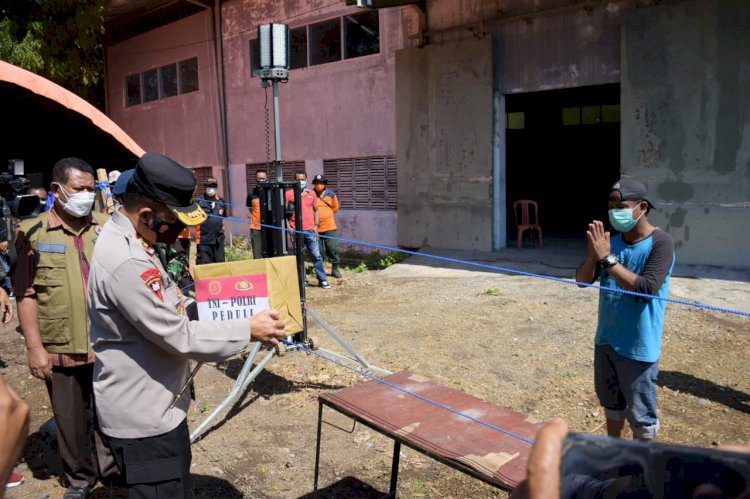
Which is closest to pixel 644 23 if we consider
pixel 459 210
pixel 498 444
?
pixel 459 210

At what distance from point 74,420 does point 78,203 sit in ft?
4.04

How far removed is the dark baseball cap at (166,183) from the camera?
211 cm

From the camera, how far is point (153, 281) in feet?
6.89

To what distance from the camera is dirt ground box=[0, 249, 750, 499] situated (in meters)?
3.71

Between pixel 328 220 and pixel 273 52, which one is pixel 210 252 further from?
pixel 273 52

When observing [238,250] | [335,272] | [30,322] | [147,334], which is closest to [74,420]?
[30,322]

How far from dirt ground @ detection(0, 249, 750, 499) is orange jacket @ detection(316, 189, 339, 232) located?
1.63 m

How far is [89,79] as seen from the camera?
56.4 feet

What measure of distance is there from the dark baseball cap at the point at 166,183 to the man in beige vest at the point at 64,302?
4.54 ft

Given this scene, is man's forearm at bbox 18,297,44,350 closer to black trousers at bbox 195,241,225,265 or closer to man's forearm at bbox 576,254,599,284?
man's forearm at bbox 576,254,599,284

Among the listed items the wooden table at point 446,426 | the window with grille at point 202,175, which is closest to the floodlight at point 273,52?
the wooden table at point 446,426

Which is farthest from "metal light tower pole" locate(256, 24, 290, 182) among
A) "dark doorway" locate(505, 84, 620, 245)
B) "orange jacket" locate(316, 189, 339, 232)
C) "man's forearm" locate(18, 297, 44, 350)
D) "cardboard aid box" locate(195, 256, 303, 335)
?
"dark doorway" locate(505, 84, 620, 245)

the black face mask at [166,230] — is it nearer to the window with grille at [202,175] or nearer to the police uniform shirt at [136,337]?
the police uniform shirt at [136,337]

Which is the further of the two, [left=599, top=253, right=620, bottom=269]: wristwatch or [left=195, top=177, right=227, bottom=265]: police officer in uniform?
[left=195, top=177, right=227, bottom=265]: police officer in uniform
